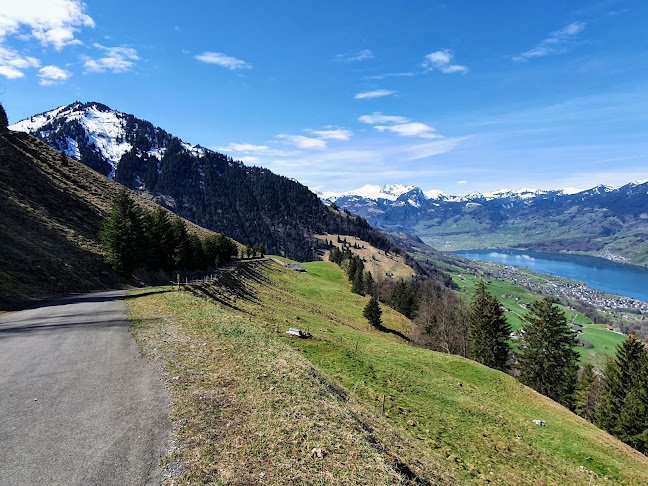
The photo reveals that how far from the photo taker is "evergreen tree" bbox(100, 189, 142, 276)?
4347cm

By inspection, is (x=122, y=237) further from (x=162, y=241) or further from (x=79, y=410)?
(x=79, y=410)

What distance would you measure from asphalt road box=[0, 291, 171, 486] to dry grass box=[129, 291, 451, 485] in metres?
0.88

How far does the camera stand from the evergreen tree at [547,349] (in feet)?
138

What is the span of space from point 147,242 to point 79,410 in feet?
145

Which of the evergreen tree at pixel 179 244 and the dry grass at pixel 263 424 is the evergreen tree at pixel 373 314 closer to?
the evergreen tree at pixel 179 244

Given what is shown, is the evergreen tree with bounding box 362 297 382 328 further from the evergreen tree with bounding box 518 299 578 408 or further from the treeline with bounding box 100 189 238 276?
the treeline with bounding box 100 189 238 276

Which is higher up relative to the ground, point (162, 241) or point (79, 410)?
point (162, 241)

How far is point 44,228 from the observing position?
44.4 meters

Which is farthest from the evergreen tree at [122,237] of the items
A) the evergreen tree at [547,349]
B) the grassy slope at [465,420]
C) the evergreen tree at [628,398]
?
the evergreen tree at [628,398]

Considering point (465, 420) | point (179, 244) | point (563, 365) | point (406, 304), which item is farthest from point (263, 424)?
point (406, 304)

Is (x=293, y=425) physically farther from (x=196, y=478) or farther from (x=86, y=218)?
(x=86, y=218)

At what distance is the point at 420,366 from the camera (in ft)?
106

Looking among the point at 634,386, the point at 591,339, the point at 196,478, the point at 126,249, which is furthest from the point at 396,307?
the point at 591,339

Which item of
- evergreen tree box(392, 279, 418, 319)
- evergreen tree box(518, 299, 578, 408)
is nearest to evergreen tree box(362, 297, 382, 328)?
evergreen tree box(518, 299, 578, 408)
